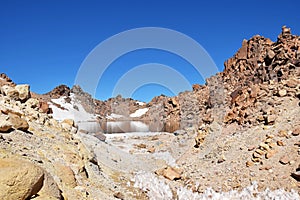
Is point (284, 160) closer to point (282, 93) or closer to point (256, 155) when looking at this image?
point (256, 155)

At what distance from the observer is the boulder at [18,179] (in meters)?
2.69

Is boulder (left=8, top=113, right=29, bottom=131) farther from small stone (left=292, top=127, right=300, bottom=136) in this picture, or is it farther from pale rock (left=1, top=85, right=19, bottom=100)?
small stone (left=292, top=127, right=300, bottom=136)

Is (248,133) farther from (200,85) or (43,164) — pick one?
(200,85)

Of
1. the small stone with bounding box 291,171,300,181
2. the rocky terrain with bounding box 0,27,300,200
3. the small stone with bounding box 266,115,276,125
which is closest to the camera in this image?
the rocky terrain with bounding box 0,27,300,200

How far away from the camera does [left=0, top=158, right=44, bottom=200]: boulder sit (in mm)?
2686

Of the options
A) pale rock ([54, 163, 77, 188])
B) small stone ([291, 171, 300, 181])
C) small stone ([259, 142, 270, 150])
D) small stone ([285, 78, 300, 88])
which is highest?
small stone ([285, 78, 300, 88])

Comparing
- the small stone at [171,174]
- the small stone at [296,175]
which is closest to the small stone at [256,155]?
the small stone at [296,175]

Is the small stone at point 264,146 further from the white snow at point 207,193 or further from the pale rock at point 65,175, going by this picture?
the pale rock at point 65,175

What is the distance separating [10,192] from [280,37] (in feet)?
122

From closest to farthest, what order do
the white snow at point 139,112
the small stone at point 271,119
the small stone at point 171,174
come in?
the small stone at point 171,174 → the small stone at point 271,119 → the white snow at point 139,112

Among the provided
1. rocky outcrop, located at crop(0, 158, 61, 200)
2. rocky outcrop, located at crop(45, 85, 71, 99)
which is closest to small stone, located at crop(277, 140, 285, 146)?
rocky outcrop, located at crop(0, 158, 61, 200)

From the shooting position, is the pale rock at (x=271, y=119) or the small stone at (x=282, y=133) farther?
the pale rock at (x=271, y=119)

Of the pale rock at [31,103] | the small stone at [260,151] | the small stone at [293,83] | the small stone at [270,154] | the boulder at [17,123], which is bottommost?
the small stone at [270,154]

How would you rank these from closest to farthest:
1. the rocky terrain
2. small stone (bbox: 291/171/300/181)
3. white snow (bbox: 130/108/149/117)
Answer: the rocky terrain → small stone (bbox: 291/171/300/181) → white snow (bbox: 130/108/149/117)
